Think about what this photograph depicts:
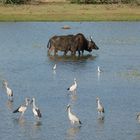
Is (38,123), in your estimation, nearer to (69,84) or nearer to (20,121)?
(20,121)


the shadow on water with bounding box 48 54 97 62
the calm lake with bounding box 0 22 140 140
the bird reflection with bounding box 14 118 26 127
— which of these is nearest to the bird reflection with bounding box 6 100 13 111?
the calm lake with bounding box 0 22 140 140

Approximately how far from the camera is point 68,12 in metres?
57.3

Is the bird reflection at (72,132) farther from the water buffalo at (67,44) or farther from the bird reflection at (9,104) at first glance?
the water buffalo at (67,44)

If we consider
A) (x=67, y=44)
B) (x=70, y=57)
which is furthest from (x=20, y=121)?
(x=67, y=44)

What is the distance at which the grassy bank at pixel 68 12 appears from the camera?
53875 millimetres

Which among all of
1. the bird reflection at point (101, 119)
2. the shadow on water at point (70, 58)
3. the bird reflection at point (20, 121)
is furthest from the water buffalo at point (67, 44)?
the bird reflection at point (20, 121)

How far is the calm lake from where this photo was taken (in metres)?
19.1

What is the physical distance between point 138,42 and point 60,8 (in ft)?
67.4

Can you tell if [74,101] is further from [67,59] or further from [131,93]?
[67,59]

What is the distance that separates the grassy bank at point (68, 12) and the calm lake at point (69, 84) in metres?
9.28

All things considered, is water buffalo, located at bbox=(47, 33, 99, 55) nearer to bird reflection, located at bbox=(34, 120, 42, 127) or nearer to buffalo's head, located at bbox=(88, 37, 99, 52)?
buffalo's head, located at bbox=(88, 37, 99, 52)

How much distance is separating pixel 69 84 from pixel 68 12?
1253 inches

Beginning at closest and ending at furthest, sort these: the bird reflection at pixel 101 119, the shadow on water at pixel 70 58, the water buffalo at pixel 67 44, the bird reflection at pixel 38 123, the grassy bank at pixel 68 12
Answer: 1. the bird reflection at pixel 38 123
2. the bird reflection at pixel 101 119
3. the shadow on water at pixel 70 58
4. the water buffalo at pixel 67 44
5. the grassy bank at pixel 68 12

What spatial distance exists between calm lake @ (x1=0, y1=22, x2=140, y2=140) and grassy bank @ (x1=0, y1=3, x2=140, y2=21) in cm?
928
